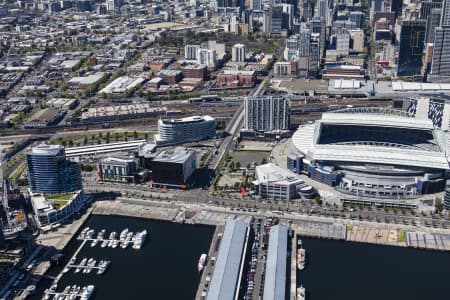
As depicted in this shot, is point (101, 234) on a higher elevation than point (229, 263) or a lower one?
lower

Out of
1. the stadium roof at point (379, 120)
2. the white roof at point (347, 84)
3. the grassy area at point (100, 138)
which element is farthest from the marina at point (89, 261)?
the white roof at point (347, 84)

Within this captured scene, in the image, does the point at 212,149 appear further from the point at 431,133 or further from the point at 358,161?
the point at 431,133

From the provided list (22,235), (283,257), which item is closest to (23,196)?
(22,235)

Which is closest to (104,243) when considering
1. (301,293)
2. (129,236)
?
(129,236)

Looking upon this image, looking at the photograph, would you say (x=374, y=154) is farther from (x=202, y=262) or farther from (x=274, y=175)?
(x=202, y=262)

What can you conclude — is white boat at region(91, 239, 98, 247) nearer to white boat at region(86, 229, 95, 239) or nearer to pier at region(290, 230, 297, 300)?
white boat at region(86, 229, 95, 239)

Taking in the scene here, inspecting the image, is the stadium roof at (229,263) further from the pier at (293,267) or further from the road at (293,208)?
the road at (293,208)
